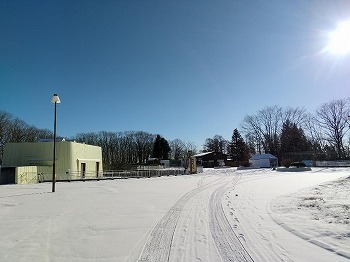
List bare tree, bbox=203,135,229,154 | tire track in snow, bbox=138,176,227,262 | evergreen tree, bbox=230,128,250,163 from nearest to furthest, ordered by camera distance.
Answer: tire track in snow, bbox=138,176,227,262 < evergreen tree, bbox=230,128,250,163 < bare tree, bbox=203,135,229,154

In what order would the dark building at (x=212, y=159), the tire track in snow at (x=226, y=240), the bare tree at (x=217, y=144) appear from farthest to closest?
the bare tree at (x=217, y=144) → the dark building at (x=212, y=159) → the tire track in snow at (x=226, y=240)

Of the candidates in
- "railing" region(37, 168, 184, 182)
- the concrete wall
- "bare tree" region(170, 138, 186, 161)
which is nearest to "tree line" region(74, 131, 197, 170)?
"bare tree" region(170, 138, 186, 161)

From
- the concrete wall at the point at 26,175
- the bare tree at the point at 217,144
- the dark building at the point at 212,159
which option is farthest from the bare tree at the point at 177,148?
the concrete wall at the point at 26,175

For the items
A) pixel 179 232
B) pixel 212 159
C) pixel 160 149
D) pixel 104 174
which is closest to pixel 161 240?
pixel 179 232

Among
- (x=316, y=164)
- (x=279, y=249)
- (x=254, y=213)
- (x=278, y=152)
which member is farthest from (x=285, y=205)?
(x=278, y=152)

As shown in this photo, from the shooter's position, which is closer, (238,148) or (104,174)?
(104,174)

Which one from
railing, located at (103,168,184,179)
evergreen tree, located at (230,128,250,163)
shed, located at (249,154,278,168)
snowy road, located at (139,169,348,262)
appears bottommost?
snowy road, located at (139,169,348,262)

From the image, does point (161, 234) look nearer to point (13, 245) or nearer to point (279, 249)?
point (279, 249)

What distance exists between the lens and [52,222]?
878 cm

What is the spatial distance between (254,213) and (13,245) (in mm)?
7129

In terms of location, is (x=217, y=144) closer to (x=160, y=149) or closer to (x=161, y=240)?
(x=160, y=149)

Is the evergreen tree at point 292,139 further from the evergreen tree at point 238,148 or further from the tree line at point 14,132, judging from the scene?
the tree line at point 14,132

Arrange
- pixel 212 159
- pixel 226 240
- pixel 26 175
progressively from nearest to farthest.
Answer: pixel 226 240 → pixel 26 175 → pixel 212 159

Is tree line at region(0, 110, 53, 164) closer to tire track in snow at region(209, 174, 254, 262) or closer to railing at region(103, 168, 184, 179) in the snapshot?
railing at region(103, 168, 184, 179)
